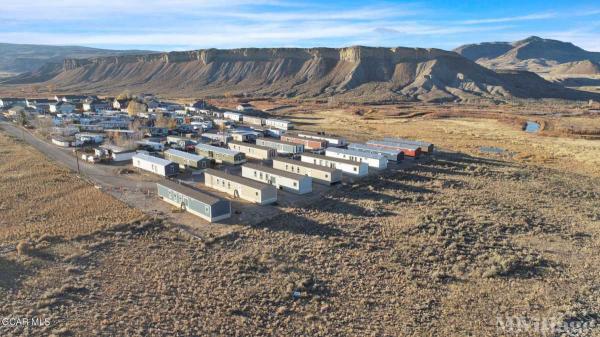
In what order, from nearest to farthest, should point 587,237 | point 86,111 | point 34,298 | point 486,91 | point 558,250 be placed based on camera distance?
point 34,298, point 558,250, point 587,237, point 86,111, point 486,91

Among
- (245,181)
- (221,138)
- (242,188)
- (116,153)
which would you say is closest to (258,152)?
(221,138)

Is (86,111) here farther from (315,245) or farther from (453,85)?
(453,85)

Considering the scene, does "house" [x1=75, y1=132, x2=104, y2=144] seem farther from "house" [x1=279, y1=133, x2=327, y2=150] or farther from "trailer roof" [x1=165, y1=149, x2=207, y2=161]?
"house" [x1=279, y1=133, x2=327, y2=150]

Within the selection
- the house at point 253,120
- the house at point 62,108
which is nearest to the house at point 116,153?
the house at point 253,120

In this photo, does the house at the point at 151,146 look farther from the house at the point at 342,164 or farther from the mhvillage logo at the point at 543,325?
the mhvillage logo at the point at 543,325

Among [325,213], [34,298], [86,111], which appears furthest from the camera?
[86,111]

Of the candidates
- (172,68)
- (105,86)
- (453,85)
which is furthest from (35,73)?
(453,85)
